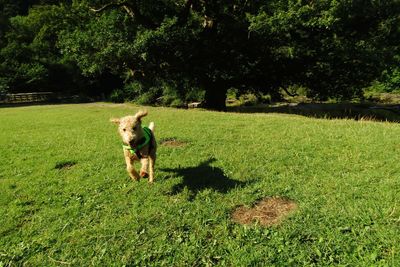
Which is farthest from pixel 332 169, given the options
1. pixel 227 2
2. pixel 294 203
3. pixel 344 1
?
pixel 227 2

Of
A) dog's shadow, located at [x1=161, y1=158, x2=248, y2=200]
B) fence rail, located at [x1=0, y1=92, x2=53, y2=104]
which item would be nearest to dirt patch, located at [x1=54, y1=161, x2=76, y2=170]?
dog's shadow, located at [x1=161, y1=158, x2=248, y2=200]

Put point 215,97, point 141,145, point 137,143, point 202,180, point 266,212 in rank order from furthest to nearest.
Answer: point 215,97
point 202,180
point 141,145
point 137,143
point 266,212

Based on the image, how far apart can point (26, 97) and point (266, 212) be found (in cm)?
4545

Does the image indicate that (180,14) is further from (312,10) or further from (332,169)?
(332,169)

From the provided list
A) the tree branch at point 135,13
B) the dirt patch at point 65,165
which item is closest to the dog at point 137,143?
the dirt patch at point 65,165

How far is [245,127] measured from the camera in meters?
12.0

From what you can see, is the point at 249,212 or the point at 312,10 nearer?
the point at 249,212

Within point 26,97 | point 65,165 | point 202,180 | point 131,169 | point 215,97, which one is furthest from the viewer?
point 26,97

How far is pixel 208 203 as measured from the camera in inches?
245

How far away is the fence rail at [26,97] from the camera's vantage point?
43.5 meters

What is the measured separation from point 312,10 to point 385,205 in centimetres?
1495

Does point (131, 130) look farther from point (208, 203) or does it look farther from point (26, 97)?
point (26, 97)

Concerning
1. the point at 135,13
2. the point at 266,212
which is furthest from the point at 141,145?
the point at 135,13

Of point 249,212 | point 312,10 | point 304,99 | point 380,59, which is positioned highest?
point 312,10
